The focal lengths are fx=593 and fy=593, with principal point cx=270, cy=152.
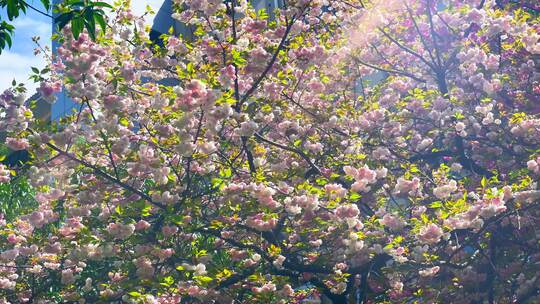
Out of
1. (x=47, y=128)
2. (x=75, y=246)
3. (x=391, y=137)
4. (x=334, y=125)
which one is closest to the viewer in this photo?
(x=47, y=128)

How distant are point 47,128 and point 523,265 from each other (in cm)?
651


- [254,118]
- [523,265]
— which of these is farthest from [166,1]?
[523,265]

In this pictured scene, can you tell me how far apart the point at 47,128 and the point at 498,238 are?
239 inches

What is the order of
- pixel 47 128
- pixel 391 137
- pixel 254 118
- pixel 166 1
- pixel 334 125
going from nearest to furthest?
pixel 47 128 < pixel 254 118 < pixel 334 125 < pixel 391 137 < pixel 166 1

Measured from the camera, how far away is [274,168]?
26.1 ft

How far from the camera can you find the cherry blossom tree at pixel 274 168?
708 centimetres

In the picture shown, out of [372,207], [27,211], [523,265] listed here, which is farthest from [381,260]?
[27,211]

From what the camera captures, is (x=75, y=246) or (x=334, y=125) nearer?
(x=75, y=246)

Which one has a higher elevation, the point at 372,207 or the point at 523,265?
the point at 372,207

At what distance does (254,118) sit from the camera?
8195mm

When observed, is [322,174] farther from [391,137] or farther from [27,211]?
[27,211]

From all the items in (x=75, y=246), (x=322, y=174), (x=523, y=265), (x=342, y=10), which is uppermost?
(x=342, y=10)

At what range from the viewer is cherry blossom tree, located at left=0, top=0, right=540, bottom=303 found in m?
7.08

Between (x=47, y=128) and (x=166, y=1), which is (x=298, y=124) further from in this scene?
(x=166, y=1)
